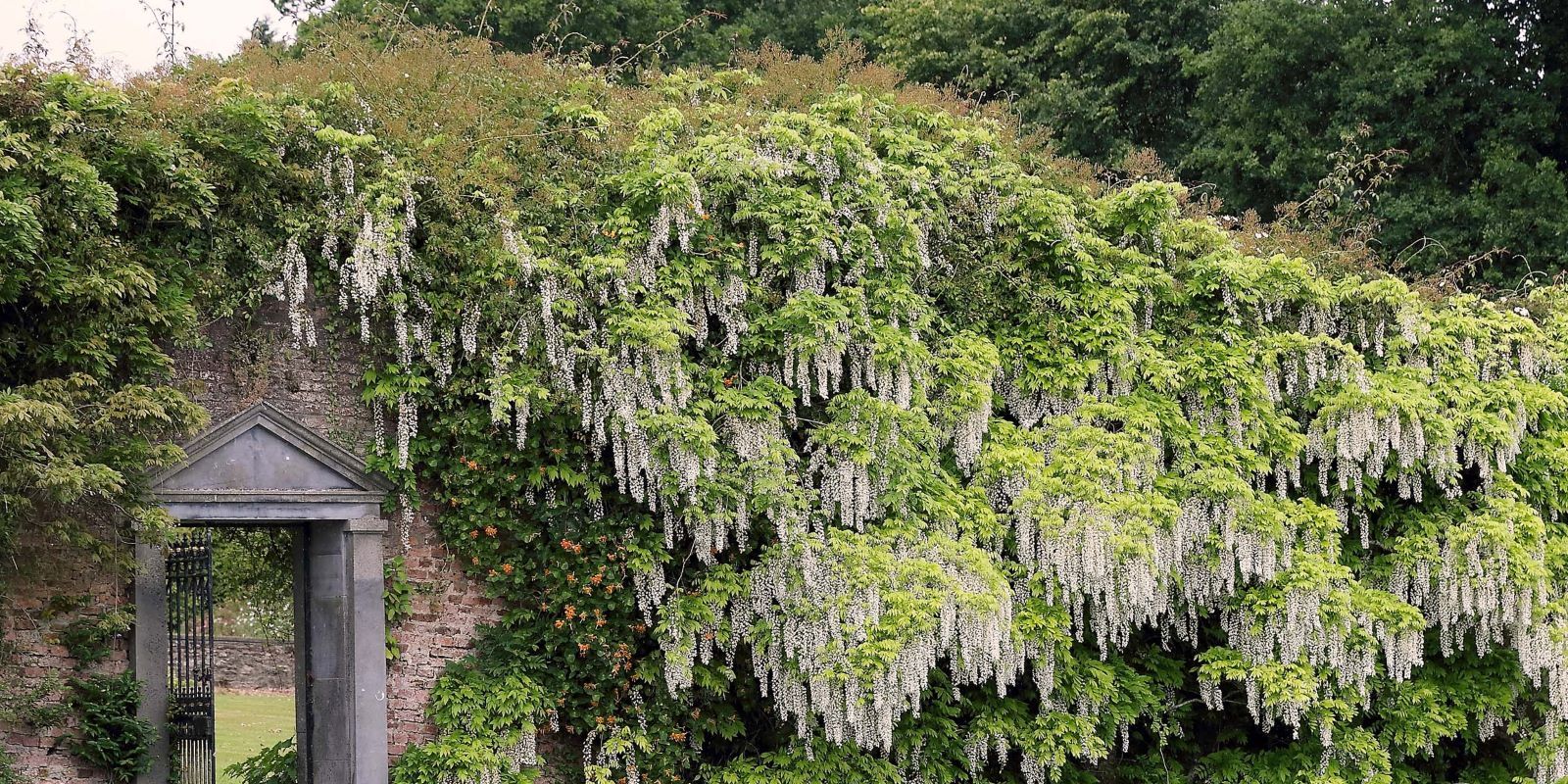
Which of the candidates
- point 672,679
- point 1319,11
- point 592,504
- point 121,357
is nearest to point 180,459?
point 121,357

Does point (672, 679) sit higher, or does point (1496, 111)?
point (1496, 111)

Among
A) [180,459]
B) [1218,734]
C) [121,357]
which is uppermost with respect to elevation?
[121,357]

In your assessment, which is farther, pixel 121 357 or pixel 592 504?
pixel 592 504

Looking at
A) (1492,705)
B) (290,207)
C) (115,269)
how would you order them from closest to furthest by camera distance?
(115,269) → (290,207) → (1492,705)

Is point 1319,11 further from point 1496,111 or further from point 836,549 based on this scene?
point 836,549

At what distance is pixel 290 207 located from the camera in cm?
816

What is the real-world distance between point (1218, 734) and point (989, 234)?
380 cm

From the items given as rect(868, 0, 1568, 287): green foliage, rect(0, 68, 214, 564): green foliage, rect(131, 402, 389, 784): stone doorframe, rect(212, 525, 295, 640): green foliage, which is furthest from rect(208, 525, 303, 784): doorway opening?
rect(868, 0, 1568, 287): green foliage

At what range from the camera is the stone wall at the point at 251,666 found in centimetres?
1855

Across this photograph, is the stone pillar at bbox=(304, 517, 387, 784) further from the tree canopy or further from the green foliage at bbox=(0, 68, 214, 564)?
the tree canopy

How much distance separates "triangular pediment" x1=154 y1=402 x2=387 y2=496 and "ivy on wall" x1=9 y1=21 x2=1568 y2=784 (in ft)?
1.26

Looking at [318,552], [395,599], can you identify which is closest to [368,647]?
[395,599]

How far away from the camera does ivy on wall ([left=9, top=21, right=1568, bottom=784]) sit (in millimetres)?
8188

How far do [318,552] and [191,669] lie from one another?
1.13 meters
